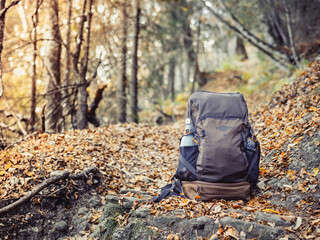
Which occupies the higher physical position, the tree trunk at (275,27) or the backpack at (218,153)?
the tree trunk at (275,27)

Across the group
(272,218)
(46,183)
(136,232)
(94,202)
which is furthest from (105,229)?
(272,218)

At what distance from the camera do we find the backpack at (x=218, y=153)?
13.0 ft

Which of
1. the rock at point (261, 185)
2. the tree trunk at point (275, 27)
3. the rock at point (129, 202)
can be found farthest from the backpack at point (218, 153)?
the tree trunk at point (275, 27)

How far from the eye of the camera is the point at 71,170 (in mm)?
4977

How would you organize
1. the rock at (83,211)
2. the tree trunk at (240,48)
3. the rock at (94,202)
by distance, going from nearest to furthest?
the rock at (83,211), the rock at (94,202), the tree trunk at (240,48)

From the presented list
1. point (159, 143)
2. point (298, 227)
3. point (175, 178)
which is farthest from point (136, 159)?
point (298, 227)

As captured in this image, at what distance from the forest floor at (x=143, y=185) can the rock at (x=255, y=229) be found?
1 centimetres

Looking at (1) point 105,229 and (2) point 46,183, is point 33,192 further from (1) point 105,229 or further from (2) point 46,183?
(1) point 105,229

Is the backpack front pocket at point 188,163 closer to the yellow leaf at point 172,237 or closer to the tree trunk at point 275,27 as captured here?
the yellow leaf at point 172,237

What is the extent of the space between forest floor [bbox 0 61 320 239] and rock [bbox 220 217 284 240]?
0.4 inches

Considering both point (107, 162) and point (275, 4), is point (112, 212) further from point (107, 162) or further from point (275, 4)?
point (275, 4)

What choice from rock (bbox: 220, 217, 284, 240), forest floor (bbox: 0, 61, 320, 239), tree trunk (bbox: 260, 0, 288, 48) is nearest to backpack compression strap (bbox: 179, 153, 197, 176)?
forest floor (bbox: 0, 61, 320, 239)

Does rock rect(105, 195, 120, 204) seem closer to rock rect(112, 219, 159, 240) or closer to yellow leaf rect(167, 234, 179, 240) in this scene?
rock rect(112, 219, 159, 240)

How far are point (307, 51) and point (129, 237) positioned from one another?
10.9 m
